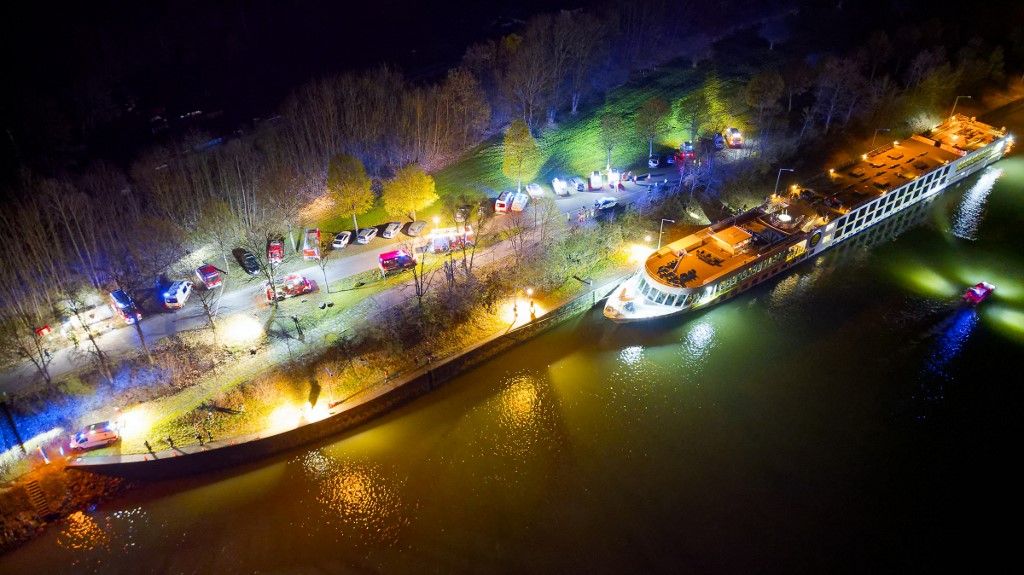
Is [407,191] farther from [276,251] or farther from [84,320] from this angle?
[84,320]

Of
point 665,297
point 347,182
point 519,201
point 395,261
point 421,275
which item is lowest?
point 665,297

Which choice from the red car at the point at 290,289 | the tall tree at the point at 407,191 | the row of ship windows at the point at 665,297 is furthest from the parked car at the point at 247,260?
the row of ship windows at the point at 665,297

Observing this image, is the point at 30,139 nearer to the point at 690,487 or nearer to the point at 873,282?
the point at 690,487

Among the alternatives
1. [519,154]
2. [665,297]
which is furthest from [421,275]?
[665,297]

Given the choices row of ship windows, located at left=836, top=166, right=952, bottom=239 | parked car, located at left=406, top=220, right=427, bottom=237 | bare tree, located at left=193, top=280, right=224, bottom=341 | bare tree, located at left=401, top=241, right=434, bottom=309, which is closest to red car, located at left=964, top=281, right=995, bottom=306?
row of ship windows, located at left=836, top=166, right=952, bottom=239

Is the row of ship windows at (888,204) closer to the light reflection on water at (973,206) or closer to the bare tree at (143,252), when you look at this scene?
the light reflection on water at (973,206)

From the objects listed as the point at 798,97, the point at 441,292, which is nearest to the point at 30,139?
the point at 441,292

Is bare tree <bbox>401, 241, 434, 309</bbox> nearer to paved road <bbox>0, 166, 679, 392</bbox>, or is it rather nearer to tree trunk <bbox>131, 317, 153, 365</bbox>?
paved road <bbox>0, 166, 679, 392</bbox>
